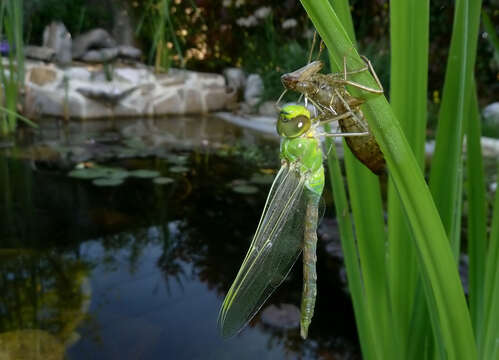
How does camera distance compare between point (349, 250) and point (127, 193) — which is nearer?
point (349, 250)

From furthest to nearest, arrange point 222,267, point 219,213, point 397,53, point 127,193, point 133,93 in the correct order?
point 133,93 < point 127,193 < point 219,213 < point 222,267 < point 397,53

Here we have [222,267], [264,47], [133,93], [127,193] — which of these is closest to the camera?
[222,267]

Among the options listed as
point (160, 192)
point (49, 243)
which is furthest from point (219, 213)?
point (49, 243)

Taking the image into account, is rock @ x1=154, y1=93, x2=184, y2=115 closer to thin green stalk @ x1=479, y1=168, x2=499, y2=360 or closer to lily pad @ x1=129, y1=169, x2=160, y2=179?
lily pad @ x1=129, y1=169, x2=160, y2=179

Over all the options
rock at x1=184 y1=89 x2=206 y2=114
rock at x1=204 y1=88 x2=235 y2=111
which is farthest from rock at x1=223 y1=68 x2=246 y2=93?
rock at x1=184 y1=89 x2=206 y2=114

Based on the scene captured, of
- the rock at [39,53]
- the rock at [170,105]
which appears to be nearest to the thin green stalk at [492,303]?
the rock at [170,105]

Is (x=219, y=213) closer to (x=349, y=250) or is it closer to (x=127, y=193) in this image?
(x=127, y=193)

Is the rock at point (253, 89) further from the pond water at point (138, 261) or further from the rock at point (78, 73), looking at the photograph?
the pond water at point (138, 261)
